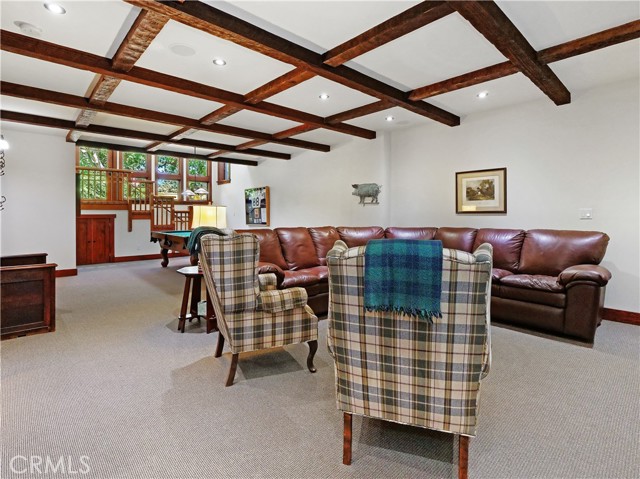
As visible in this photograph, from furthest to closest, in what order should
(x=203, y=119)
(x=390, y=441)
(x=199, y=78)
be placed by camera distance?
(x=203, y=119), (x=199, y=78), (x=390, y=441)

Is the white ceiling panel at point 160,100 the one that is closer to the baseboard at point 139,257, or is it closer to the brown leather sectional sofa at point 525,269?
the brown leather sectional sofa at point 525,269

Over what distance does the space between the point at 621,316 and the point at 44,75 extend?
6.59 meters

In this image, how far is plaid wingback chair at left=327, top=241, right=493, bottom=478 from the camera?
1.28 m

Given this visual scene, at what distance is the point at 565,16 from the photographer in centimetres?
241

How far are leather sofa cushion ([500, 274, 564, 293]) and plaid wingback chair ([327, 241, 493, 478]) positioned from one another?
2.29 m

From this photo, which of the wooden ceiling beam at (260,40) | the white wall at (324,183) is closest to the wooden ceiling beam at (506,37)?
the wooden ceiling beam at (260,40)

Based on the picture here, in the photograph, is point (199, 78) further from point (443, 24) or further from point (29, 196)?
point (29, 196)

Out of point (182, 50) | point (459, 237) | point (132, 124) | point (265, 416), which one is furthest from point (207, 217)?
point (459, 237)

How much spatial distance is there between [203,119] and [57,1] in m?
2.69

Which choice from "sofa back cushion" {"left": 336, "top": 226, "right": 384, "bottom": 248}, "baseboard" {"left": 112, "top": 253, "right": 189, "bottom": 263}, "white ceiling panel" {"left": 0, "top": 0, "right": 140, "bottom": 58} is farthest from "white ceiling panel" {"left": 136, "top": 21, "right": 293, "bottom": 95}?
"baseboard" {"left": 112, "top": 253, "right": 189, "bottom": 263}

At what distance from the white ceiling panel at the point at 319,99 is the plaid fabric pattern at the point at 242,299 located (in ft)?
7.37

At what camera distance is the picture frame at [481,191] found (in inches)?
178

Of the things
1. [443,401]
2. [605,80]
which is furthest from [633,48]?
[443,401]

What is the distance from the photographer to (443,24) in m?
2.51
